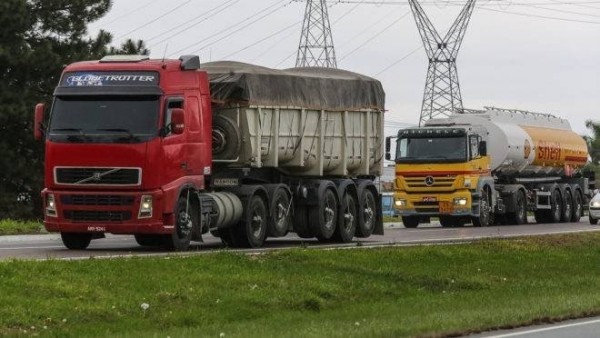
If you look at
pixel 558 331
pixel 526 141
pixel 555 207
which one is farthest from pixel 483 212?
pixel 558 331

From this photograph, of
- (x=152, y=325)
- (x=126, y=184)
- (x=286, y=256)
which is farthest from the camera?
(x=126, y=184)

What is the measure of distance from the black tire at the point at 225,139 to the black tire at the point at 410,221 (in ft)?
64.0

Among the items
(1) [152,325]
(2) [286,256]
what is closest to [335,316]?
(1) [152,325]

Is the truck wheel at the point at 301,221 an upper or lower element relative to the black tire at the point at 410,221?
lower

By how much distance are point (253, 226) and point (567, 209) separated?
28.5 m

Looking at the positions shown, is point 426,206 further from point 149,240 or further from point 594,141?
point 594,141

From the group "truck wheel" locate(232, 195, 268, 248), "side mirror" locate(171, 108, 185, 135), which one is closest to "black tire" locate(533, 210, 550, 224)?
"truck wheel" locate(232, 195, 268, 248)

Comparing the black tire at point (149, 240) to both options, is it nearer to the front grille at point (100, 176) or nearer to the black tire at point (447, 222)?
the front grille at point (100, 176)

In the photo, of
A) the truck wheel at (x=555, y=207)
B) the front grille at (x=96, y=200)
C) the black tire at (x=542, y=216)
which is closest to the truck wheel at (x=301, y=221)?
the front grille at (x=96, y=200)

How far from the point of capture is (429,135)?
45.9 meters

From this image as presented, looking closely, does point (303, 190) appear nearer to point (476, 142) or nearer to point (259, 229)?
point (259, 229)

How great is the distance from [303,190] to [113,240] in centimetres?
506

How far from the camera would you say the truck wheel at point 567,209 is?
182ft

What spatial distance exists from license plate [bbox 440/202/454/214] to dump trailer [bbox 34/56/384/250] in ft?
38.9
